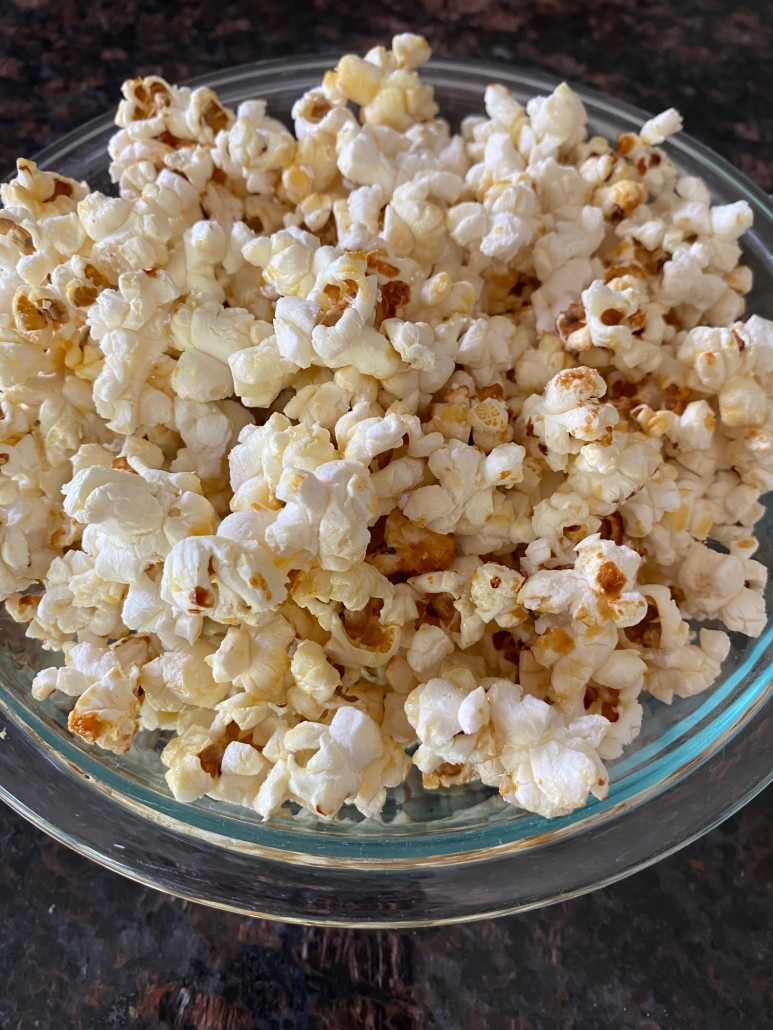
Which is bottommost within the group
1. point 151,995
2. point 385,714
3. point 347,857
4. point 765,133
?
point 151,995

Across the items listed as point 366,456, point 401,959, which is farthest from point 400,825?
point 366,456

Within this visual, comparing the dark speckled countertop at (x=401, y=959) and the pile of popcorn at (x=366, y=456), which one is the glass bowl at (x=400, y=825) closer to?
the pile of popcorn at (x=366, y=456)

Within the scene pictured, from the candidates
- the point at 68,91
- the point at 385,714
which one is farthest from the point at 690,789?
the point at 68,91

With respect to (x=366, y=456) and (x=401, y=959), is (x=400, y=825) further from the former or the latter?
(x=366, y=456)

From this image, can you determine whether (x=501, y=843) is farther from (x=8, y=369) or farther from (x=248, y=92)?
(x=248, y=92)

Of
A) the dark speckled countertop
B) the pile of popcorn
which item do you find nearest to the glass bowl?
the pile of popcorn

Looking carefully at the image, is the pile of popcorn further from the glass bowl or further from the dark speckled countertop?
the dark speckled countertop
